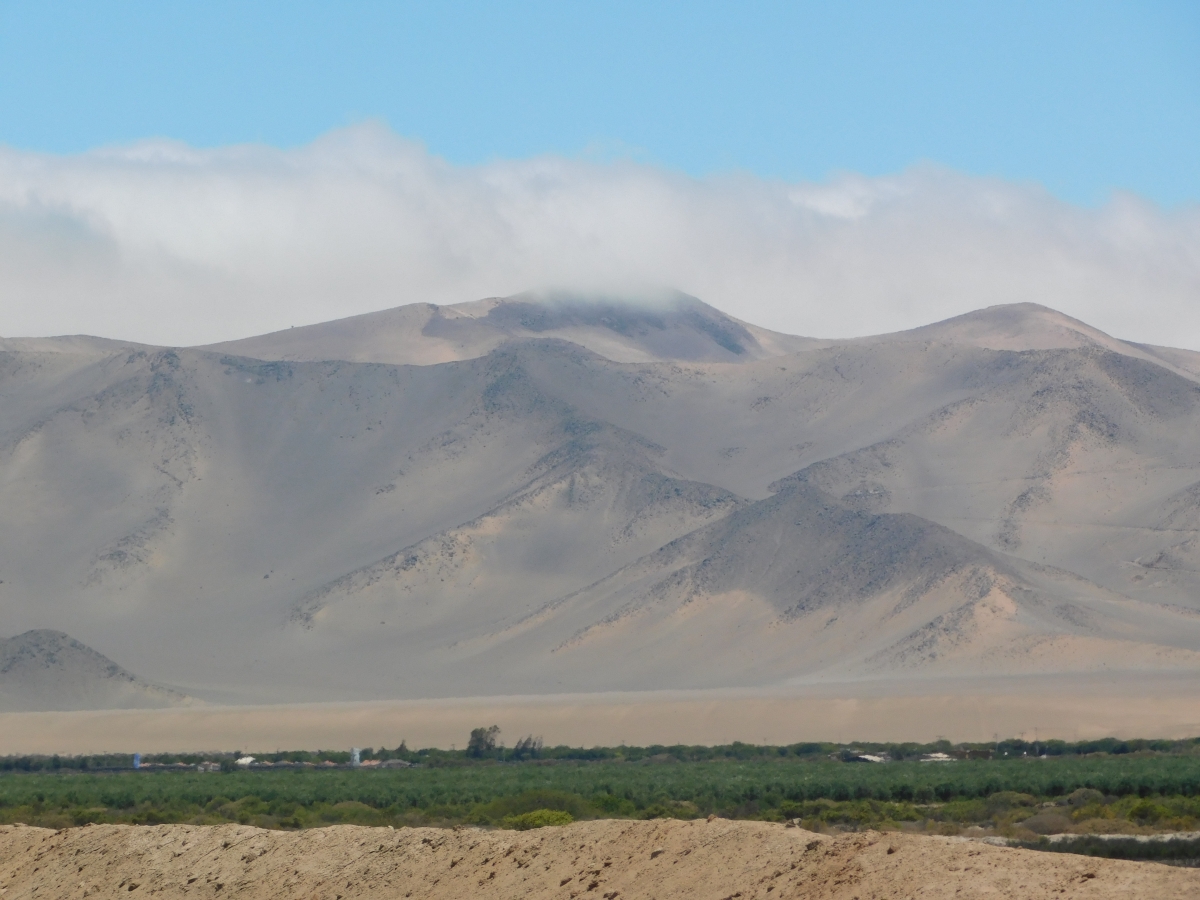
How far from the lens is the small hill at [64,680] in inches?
4321

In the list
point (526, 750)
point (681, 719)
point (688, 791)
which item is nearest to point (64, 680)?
point (681, 719)

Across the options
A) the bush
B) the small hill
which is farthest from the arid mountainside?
the bush

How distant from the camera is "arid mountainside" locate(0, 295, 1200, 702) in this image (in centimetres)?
11675

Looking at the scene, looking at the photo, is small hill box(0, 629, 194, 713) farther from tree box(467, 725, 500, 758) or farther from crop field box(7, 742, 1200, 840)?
crop field box(7, 742, 1200, 840)

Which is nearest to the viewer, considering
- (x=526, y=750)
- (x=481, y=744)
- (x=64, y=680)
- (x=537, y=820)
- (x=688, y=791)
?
(x=537, y=820)

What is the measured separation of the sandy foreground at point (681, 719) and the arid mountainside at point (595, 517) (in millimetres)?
10138

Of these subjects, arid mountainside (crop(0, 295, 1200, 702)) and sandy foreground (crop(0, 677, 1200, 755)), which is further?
arid mountainside (crop(0, 295, 1200, 702))

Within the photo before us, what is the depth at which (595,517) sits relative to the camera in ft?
484

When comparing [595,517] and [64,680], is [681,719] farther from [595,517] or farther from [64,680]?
[595,517]

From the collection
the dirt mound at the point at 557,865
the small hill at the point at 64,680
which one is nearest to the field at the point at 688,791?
the dirt mound at the point at 557,865

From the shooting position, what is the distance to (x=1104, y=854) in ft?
81.7

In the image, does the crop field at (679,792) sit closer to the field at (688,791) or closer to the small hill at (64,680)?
the field at (688,791)

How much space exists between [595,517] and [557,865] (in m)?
124

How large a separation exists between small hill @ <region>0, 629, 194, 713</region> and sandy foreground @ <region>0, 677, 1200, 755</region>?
5992 millimetres
